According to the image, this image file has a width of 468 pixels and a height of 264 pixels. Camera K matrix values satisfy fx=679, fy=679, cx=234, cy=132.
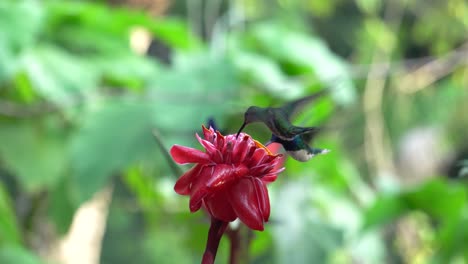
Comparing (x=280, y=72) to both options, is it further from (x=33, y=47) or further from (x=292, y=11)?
(x=292, y=11)

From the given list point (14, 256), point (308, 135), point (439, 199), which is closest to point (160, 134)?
point (14, 256)

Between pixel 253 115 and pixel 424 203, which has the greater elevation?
pixel 253 115

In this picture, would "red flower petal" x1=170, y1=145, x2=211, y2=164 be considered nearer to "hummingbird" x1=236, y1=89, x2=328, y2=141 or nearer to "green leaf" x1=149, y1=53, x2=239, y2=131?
"hummingbird" x1=236, y1=89, x2=328, y2=141

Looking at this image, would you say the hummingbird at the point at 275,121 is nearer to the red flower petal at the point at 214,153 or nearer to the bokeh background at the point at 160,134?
the red flower petal at the point at 214,153

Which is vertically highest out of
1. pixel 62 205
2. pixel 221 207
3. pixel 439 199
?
pixel 221 207

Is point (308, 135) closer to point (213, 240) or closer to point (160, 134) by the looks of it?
point (213, 240)

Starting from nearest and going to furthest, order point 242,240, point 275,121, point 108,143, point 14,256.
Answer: point 275,121 → point 242,240 → point 14,256 → point 108,143

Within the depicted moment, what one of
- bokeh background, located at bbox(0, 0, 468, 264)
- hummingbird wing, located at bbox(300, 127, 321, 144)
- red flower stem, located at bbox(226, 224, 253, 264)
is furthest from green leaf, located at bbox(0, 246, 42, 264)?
hummingbird wing, located at bbox(300, 127, 321, 144)
